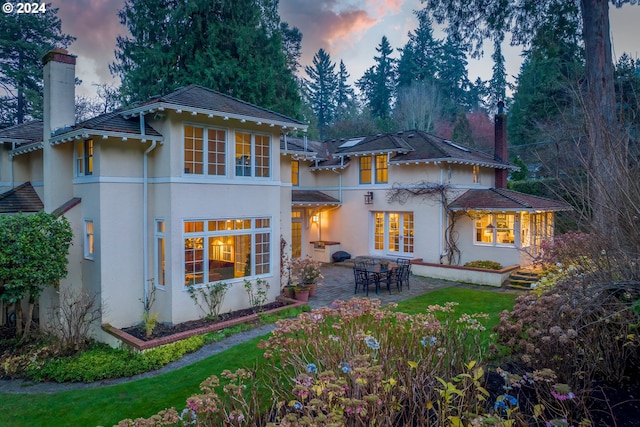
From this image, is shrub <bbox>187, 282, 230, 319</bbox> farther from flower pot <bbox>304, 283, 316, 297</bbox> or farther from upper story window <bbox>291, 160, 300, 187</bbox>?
upper story window <bbox>291, 160, 300, 187</bbox>

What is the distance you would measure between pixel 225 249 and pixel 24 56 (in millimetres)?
27255

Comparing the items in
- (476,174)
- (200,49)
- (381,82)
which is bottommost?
(476,174)

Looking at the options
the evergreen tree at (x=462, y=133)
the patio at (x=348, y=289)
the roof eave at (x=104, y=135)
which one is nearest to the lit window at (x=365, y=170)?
the patio at (x=348, y=289)

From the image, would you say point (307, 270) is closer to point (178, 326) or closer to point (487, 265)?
point (178, 326)

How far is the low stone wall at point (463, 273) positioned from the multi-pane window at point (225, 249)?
764 centimetres

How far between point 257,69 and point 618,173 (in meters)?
24.3

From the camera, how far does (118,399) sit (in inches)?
278

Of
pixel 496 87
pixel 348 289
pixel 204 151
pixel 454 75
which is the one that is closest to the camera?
pixel 204 151

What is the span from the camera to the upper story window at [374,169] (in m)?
19.2

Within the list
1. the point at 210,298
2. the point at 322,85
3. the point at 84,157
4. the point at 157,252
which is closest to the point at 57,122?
the point at 84,157

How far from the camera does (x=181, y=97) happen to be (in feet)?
36.2

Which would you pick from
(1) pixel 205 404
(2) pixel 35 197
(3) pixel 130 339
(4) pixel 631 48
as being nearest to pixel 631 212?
(4) pixel 631 48

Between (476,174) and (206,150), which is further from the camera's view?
(476,174)

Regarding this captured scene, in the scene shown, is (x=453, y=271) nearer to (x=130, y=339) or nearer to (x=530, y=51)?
(x=530, y=51)
